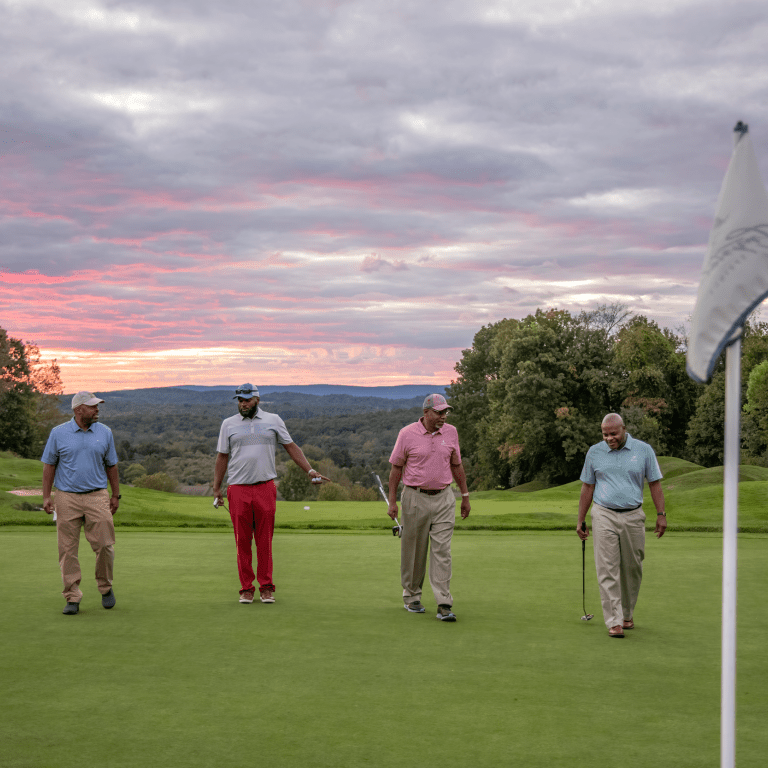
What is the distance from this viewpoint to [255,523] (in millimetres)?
9938

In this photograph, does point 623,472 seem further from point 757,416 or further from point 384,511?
point 757,416

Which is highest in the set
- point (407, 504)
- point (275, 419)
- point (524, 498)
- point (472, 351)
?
point (472, 351)

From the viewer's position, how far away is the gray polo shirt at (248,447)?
9.79 m

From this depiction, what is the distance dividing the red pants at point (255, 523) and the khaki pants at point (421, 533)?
4.62ft

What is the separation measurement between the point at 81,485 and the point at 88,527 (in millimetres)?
447

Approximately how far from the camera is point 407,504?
31.1 feet

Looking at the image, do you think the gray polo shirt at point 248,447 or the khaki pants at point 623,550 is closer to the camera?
the khaki pants at point 623,550

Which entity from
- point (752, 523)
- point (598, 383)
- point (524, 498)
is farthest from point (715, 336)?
point (598, 383)

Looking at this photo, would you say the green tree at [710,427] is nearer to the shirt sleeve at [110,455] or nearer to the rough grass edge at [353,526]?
the rough grass edge at [353,526]

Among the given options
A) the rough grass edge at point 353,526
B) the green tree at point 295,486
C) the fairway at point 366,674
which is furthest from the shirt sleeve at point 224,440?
the green tree at point 295,486

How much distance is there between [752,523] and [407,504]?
10.6 meters

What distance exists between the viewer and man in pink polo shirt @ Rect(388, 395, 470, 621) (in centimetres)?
932

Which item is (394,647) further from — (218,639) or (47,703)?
(47,703)

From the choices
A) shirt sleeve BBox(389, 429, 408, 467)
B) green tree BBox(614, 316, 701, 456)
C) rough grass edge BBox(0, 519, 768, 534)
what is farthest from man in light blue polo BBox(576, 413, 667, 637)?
green tree BBox(614, 316, 701, 456)
